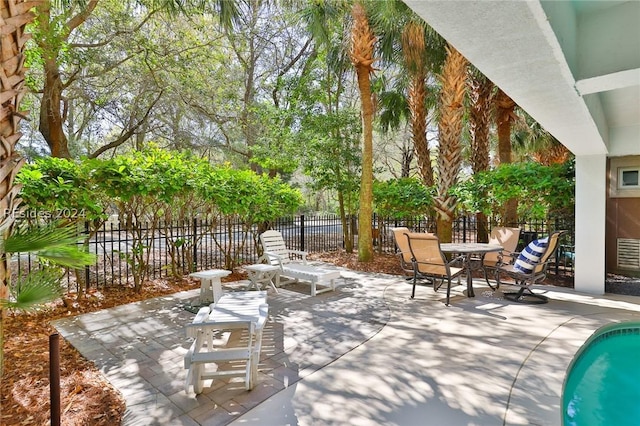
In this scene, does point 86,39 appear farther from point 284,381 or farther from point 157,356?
point 284,381

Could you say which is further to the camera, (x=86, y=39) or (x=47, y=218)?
(x=86, y=39)

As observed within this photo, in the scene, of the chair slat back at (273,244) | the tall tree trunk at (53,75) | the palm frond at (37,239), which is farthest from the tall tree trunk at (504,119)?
the palm frond at (37,239)

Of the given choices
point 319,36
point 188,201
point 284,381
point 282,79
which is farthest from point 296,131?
point 284,381

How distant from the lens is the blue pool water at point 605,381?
10.5 feet

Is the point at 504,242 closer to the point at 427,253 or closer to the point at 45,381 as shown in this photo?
the point at 427,253

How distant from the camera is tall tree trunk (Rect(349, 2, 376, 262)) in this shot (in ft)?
28.3

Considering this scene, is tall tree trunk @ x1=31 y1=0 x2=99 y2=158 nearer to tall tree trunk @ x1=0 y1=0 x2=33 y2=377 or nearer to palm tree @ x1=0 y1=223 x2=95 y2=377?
tall tree trunk @ x1=0 y1=0 x2=33 y2=377

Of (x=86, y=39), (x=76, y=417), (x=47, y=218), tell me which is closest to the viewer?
Answer: (x=76, y=417)

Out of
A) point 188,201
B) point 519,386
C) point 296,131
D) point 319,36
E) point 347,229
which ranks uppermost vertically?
point 319,36

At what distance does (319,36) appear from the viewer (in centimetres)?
849

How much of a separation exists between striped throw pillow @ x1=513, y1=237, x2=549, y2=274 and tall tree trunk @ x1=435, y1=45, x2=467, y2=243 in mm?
3019

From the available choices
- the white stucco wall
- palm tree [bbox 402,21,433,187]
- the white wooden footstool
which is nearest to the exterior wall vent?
the white stucco wall

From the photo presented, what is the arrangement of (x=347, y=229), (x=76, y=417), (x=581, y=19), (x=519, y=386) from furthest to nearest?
→ (x=347, y=229) → (x=581, y=19) → (x=519, y=386) → (x=76, y=417)

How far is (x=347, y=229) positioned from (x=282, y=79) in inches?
219
